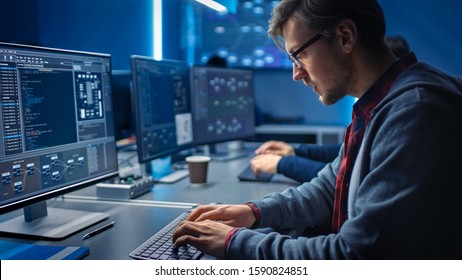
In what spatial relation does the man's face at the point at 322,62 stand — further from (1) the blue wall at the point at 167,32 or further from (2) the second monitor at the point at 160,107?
(1) the blue wall at the point at 167,32

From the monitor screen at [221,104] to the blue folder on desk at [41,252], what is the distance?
112cm

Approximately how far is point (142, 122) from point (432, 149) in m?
1.06

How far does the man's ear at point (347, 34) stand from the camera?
91 centimetres

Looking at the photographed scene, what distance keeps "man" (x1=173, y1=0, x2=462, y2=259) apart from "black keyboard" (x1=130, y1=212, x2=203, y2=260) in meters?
0.02

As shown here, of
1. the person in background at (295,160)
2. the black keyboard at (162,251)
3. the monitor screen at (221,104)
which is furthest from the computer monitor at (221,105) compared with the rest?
the black keyboard at (162,251)

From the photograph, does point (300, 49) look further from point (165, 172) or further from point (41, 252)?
point (165, 172)

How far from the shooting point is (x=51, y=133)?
102 centimetres

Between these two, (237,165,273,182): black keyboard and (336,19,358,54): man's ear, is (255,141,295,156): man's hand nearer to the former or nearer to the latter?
(237,165,273,182): black keyboard

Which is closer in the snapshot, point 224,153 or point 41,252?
point 41,252

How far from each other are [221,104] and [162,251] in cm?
131

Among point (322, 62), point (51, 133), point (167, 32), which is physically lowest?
point (51, 133)

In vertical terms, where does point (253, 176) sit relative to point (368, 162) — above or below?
below

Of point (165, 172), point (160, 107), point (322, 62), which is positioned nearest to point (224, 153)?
point (165, 172)

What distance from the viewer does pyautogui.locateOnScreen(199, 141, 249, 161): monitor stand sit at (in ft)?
6.91
